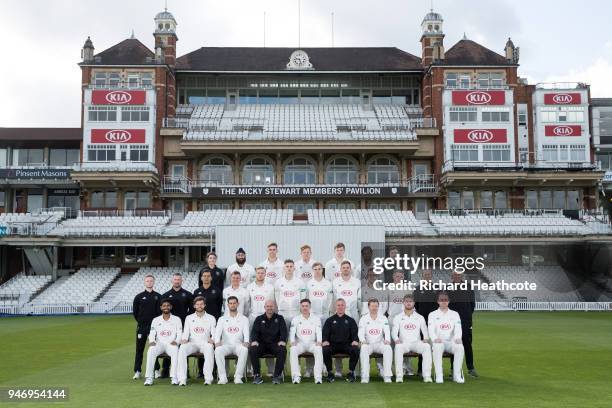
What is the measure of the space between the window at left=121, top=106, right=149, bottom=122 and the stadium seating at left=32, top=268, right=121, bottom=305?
11.0 meters

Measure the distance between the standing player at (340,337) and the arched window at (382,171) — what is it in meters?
41.0

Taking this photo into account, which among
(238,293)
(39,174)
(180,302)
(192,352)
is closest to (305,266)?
(238,293)

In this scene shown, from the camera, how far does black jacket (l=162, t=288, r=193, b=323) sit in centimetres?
1440

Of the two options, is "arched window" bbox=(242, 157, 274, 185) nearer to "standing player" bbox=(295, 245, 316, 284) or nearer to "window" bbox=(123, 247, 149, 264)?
"window" bbox=(123, 247, 149, 264)

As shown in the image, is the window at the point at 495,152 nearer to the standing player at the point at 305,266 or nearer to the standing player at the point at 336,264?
the standing player at the point at 305,266

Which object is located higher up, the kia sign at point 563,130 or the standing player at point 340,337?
the kia sign at point 563,130

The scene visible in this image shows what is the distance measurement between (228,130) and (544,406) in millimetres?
43973

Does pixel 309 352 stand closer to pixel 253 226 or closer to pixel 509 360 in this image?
pixel 509 360

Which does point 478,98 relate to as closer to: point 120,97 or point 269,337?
point 120,97

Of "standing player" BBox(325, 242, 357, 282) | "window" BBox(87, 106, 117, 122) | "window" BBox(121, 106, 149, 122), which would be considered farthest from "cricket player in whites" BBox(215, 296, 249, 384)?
"window" BBox(87, 106, 117, 122)

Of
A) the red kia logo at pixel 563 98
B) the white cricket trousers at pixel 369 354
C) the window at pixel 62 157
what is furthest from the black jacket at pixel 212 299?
the red kia logo at pixel 563 98

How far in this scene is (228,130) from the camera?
2088 inches

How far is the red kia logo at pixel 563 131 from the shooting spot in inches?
2151

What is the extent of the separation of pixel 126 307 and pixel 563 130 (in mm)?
34261
